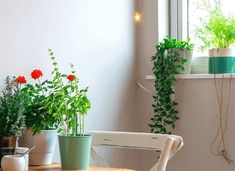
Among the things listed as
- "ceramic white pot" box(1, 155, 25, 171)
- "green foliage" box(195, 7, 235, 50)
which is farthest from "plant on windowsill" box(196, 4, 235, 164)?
"ceramic white pot" box(1, 155, 25, 171)

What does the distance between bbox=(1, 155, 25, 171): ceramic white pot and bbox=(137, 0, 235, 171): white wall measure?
116 centimetres

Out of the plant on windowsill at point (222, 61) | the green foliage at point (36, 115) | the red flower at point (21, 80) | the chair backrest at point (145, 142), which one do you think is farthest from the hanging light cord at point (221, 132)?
the red flower at point (21, 80)

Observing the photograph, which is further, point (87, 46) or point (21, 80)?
point (87, 46)

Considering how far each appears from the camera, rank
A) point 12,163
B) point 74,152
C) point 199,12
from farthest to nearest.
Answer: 1. point 199,12
2. point 74,152
3. point 12,163

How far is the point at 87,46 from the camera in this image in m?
2.27

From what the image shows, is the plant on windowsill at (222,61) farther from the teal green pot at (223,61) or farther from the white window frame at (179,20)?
the white window frame at (179,20)

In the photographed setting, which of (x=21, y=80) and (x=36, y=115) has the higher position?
(x=21, y=80)

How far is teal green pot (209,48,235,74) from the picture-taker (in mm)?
2285

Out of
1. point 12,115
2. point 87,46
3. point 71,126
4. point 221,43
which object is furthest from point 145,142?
point 221,43

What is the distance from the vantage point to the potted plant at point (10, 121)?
1.66m

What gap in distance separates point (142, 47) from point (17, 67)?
962mm

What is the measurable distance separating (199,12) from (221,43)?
32 cm

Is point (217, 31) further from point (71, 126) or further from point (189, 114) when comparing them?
point (71, 126)

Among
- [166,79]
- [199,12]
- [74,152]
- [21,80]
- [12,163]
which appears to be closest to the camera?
[12,163]
